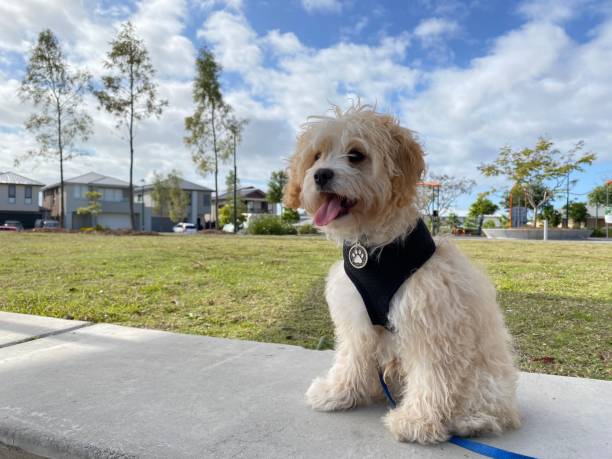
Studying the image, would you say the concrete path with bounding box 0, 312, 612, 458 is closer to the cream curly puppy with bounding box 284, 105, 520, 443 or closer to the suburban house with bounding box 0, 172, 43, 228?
the cream curly puppy with bounding box 284, 105, 520, 443

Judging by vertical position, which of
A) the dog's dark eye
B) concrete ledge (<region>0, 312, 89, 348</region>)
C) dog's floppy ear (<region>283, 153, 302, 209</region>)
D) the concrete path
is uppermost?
the dog's dark eye

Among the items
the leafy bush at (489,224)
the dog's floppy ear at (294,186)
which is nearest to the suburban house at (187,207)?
the leafy bush at (489,224)

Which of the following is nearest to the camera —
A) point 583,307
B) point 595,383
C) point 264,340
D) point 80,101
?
point 595,383

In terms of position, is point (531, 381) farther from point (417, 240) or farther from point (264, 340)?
point (264, 340)

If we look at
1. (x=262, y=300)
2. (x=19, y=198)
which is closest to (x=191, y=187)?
(x=19, y=198)

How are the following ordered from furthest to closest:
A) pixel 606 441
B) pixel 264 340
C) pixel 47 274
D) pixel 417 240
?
pixel 47 274, pixel 264 340, pixel 417 240, pixel 606 441

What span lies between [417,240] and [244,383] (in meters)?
1.42

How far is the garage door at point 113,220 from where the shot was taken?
6788cm

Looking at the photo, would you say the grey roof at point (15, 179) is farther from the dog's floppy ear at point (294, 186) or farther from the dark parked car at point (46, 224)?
the dog's floppy ear at point (294, 186)

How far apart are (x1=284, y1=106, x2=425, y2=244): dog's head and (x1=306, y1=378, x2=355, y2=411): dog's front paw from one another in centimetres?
83

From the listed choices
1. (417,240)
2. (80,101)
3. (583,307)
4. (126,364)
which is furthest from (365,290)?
(80,101)

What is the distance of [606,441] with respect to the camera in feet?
6.87

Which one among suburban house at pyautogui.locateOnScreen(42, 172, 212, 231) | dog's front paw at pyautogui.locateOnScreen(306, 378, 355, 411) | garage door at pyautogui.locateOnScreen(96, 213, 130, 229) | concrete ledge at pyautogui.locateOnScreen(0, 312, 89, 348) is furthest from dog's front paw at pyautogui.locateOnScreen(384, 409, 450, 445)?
garage door at pyautogui.locateOnScreen(96, 213, 130, 229)

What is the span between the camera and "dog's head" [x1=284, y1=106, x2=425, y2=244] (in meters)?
2.23
